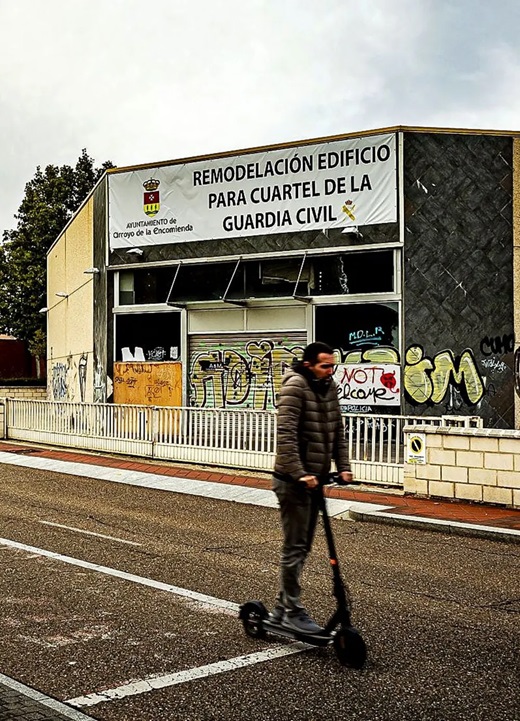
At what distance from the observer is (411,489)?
13.0 metres

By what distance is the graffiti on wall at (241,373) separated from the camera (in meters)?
21.9

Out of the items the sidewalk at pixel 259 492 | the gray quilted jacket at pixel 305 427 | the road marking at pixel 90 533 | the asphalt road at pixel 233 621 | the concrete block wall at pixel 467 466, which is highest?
the gray quilted jacket at pixel 305 427

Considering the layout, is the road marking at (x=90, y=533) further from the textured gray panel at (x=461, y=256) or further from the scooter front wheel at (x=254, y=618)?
the textured gray panel at (x=461, y=256)

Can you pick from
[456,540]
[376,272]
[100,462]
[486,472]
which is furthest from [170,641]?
[376,272]

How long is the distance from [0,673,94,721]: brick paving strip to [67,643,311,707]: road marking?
12 centimetres

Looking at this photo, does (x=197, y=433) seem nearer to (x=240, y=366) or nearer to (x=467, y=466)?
(x=467, y=466)

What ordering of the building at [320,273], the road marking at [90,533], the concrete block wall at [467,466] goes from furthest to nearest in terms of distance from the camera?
the building at [320,273] → the concrete block wall at [467,466] → the road marking at [90,533]

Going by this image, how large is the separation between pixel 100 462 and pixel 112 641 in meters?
Result: 11.6

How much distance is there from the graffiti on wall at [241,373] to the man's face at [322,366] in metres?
15.3

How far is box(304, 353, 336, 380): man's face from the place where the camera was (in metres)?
6.07

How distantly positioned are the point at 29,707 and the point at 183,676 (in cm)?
94

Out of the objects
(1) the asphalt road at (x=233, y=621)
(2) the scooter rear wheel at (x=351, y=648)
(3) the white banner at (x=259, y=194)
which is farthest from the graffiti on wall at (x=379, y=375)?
(2) the scooter rear wheel at (x=351, y=648)

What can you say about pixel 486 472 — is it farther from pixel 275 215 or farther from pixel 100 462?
pixel 275 215

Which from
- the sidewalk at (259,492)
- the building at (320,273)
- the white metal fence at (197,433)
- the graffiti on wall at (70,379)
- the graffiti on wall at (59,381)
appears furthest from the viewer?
the graffiti on wall at (59,381)
